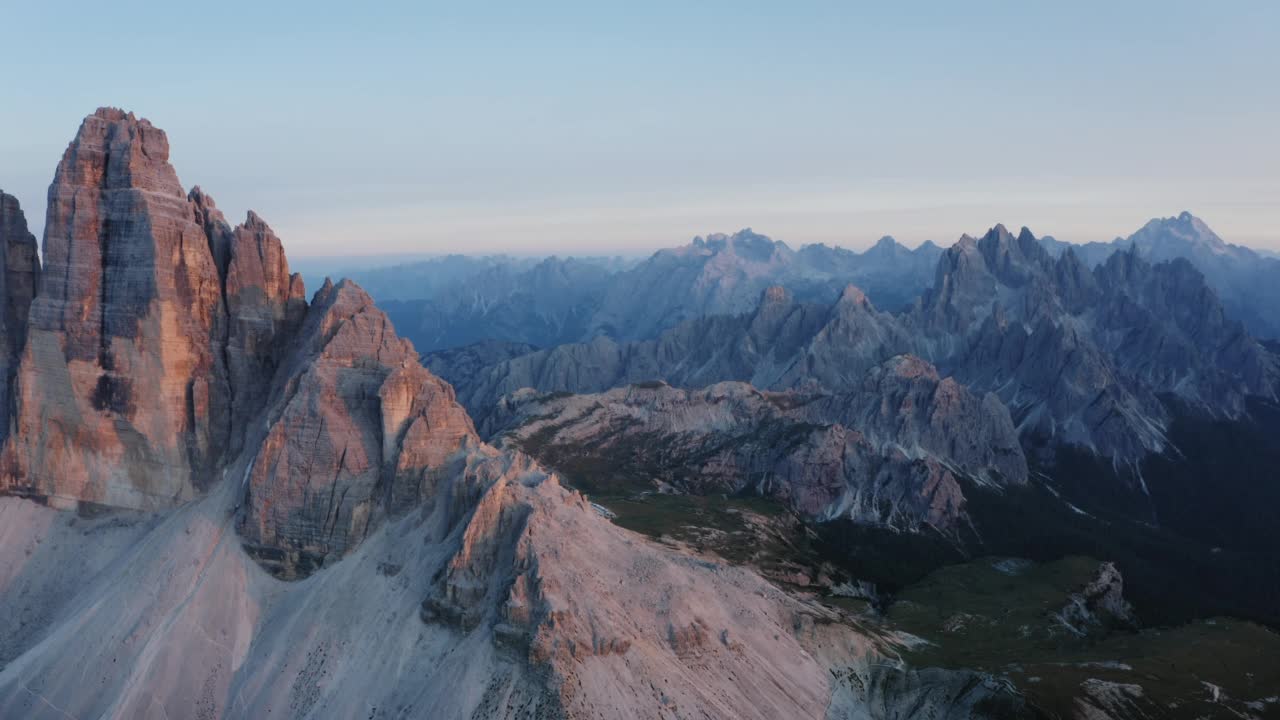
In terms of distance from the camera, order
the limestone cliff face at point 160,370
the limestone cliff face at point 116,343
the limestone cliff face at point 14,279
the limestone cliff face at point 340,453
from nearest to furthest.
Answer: the limestone cliff face at point 340,453, the limestone cliff face at point 160,370, the limestone cliff face at point 116,343, the limestone cliff face at point 14,279

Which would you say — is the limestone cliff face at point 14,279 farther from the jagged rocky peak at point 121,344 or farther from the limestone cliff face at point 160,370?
the jagged rocky peak at point 121,344

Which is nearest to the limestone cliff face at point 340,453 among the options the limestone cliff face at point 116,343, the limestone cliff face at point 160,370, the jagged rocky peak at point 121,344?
the limestone cliff face at point 160,370

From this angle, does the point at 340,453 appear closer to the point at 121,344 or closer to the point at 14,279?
the point at 121,344

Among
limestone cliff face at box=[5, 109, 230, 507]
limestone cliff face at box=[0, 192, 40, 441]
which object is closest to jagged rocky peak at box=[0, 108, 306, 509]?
limestone cliff face at box=[5, 109, 230, 507]

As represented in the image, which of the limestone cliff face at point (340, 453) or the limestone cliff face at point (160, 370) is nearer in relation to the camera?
the limestone cliff face at point (340, 453)

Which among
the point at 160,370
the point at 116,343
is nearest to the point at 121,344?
the point at 116,343

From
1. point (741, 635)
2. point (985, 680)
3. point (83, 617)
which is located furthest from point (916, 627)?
point (83, 617)

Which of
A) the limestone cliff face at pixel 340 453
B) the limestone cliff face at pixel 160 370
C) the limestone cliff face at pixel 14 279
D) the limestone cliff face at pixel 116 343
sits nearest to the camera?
the limestone cliff face at pixel 340 453
